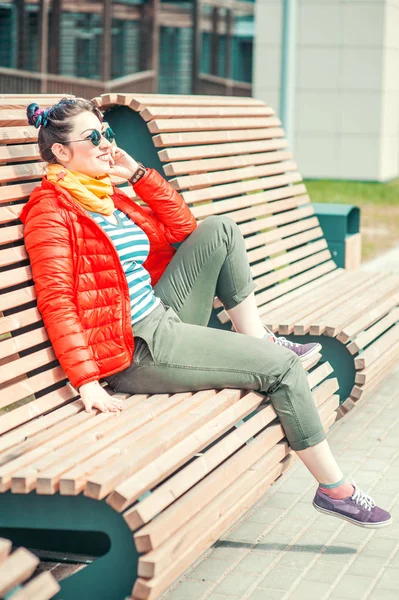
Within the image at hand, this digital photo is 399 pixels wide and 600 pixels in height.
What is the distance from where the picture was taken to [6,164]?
421 centimetres

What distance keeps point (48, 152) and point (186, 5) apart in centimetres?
2706

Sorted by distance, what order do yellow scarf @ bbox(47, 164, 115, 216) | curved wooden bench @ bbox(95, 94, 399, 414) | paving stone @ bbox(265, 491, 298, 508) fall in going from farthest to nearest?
curved wooden bench @ bbox(95, 94, 399, 414)
paving stone @ bbox(265, 491, 298, 508)
yellow scarf @ bbox(47, 164, 115, 216)

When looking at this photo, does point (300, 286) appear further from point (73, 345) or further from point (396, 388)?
point (73, 345)

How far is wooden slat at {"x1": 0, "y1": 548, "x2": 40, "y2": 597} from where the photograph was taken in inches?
95.7

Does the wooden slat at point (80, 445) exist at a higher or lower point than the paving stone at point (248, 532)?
higher

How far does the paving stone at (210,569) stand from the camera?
3.74 metres

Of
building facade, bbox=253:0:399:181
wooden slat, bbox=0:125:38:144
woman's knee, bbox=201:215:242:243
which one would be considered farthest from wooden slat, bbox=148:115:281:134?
building facade, bbox=253:0:399:181

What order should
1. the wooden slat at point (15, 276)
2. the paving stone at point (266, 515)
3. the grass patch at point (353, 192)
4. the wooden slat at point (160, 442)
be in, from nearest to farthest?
1. the wooden slat at point (160, 442)
2. the wooden slat at point (15, 276)
3. the paving stone at point (266, 515)
4. the grass patch at point (353, 192)

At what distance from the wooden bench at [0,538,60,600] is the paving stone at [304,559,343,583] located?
4.46ft

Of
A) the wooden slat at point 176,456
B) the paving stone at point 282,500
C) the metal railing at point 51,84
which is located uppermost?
the metal railing at point 51,84

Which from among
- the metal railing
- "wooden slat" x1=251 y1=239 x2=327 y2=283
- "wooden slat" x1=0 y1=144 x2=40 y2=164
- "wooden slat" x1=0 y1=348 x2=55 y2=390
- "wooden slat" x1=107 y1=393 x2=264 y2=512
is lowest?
"wooden slat" x1=107 y1=393 x2=264 y2=512

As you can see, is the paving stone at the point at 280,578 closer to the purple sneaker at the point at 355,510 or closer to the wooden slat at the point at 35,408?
the purple sneaker at the point at 355,510

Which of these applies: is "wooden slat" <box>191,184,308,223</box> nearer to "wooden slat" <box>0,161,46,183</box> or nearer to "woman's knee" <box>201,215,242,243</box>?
"woman's knee" <box>201,215,242,243</box>

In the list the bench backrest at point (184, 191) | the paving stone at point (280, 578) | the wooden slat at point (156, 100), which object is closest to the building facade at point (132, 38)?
the bench backrest at point (184, 191)
